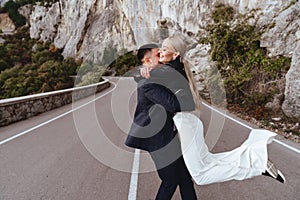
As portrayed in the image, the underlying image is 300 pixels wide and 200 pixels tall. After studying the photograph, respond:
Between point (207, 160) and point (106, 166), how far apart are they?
2.75m

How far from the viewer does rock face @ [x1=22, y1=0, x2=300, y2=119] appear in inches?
346

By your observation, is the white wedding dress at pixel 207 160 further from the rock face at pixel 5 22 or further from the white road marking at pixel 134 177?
the rock face at pixel 5 22

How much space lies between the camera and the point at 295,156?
5.09 meters

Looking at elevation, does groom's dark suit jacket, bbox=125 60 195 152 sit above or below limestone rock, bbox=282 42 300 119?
above

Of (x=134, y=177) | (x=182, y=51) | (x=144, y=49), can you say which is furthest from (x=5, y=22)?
(x=182, y=51)

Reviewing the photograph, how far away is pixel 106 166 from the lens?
4523mm

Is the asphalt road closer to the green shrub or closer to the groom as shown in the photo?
the groom

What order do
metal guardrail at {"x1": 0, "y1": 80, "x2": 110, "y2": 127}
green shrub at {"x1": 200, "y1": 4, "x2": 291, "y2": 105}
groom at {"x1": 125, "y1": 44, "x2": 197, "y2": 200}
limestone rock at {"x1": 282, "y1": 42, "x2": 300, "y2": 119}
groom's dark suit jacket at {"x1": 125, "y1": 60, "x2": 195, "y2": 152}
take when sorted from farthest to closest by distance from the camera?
green shrub at {"x1": 200, "y1": 4, "x2": 291, "y2": 105}, metal guardrail at {"x1": 0, "y1": 80, "x2": 110, "y2": 127}, limestone rock at {"x1": 282, "y1": 42, "x2": 300, "y2": 119}, groom at {"x1": 125, "y1": 44, "x2": 197, "y2": 200}, groom's dark suit jacket at {"x1": 125, "y1": 60, "x2": 195, "y2": 152}

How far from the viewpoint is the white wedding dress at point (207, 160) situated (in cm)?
204

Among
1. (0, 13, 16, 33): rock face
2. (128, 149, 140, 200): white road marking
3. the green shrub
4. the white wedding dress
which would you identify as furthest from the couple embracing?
(0, 13, 16, 33): rock face

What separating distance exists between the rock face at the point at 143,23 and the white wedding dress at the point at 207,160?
0.81 m

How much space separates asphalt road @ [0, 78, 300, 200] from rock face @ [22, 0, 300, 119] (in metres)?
1.33

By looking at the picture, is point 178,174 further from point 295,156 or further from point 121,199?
point 295,156

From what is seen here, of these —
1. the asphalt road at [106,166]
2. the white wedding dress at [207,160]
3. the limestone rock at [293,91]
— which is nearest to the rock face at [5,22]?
the asphalt road at [106,166]
